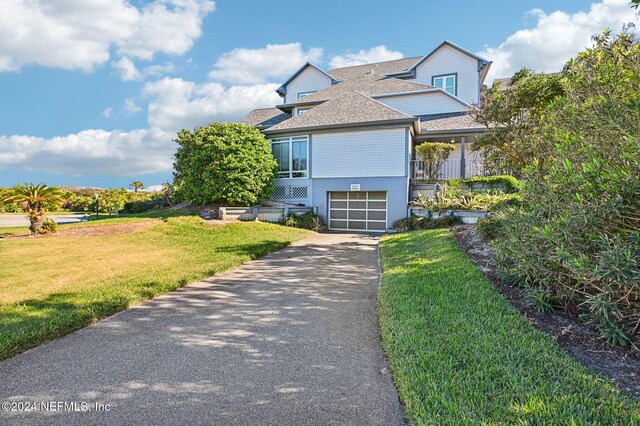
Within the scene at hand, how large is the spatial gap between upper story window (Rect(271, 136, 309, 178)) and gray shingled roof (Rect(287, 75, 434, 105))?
473cm

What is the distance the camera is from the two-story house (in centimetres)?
1431

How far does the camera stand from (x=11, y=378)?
2785 mm

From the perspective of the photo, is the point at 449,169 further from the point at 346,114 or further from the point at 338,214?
the point at 338,214

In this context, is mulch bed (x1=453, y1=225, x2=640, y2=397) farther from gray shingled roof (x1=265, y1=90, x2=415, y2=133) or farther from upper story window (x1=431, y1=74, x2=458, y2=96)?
upper story window (x1=431, y1=74, x2=458, y2=96)

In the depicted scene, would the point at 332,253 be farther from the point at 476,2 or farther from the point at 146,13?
the point at 476,2

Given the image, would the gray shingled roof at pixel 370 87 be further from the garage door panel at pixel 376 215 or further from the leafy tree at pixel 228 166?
the garage door panel at pixel 376 215

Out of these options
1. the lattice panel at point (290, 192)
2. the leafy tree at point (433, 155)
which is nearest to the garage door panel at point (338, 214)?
the lattice panel at point (290, 192)

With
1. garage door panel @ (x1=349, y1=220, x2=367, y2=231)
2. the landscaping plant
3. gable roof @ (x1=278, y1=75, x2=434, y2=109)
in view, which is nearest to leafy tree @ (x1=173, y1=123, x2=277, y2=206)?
the landscaping plant

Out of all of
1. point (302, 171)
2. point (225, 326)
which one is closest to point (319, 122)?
point (302, 171)

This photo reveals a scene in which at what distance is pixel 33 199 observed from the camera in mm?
10859

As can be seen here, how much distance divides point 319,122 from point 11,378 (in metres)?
14.1

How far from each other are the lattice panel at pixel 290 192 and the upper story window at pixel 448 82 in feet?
38.3

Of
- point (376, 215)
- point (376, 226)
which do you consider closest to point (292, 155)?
point (376, 215)

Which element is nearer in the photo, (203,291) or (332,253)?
(203,291)
